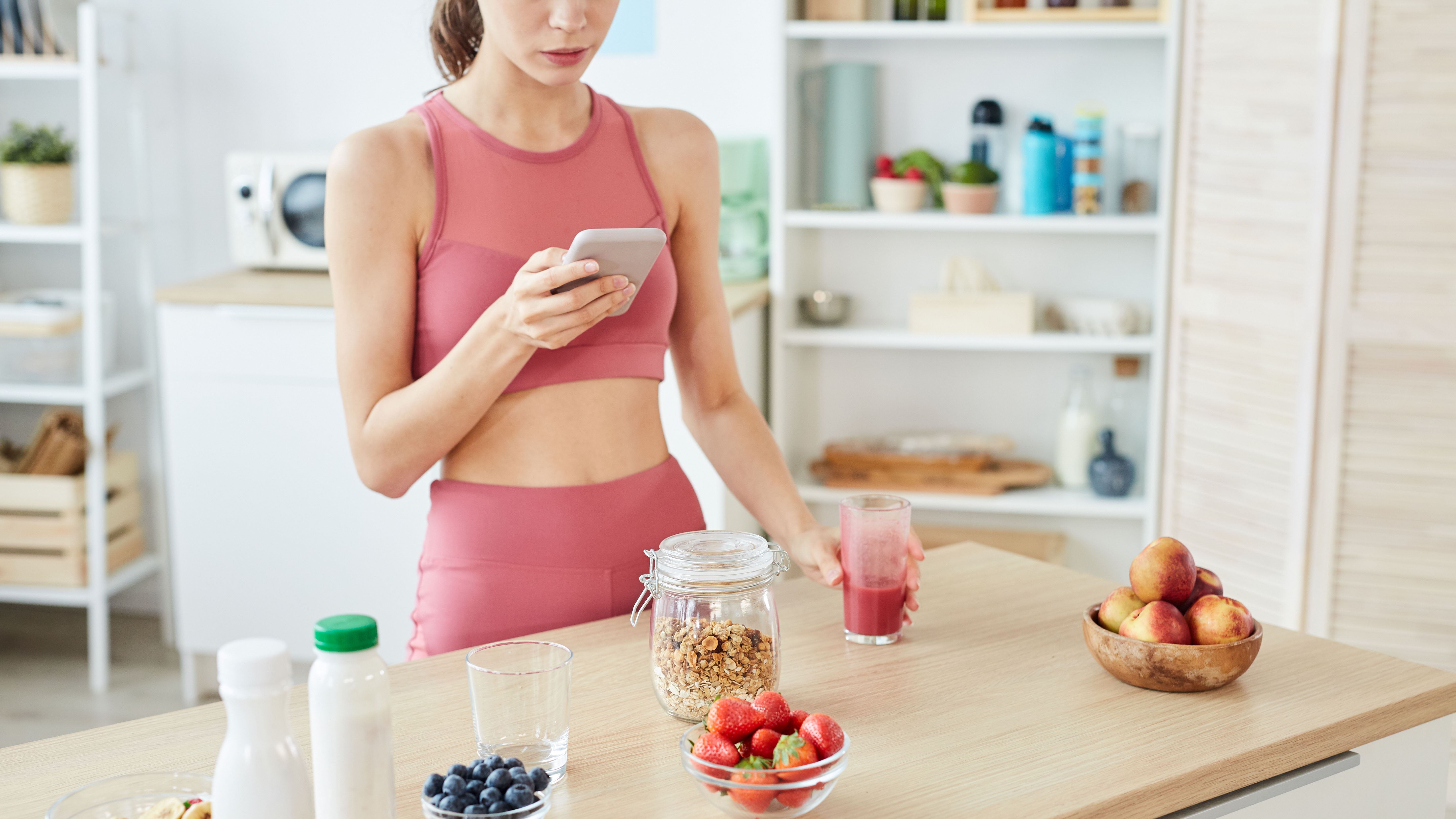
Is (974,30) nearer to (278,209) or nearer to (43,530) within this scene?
(278,209)

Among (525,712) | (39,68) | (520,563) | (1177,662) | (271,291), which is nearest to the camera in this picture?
(525,712)

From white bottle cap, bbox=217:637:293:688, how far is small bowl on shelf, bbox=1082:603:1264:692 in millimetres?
732

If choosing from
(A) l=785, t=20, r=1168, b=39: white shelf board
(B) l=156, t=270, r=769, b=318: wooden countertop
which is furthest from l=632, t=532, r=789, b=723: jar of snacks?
(A) l=785, t=20, r=1168, b=39: white shelf board

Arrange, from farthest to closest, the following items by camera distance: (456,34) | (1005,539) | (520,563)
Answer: (1005,539)
(456,34)
(520,563)

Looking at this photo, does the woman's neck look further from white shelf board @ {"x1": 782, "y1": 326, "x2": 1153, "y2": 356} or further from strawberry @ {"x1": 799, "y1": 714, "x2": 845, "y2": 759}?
→ white shelf board @ {"x1": 782, "y1": 326, "x2": 1153, "y2": 356}

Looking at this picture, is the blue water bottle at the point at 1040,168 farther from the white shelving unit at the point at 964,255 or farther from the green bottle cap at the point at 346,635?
the green bottle cap at the point at 346,635

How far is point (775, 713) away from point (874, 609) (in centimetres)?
35

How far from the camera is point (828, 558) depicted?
4.28ft

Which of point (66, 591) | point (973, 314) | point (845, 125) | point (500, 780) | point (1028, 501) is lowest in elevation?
point (66, 591)

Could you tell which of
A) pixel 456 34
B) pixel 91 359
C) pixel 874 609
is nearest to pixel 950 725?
pixel 874 609

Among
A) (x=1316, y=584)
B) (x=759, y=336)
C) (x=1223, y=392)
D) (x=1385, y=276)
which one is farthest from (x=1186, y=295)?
(x=759, y=336)

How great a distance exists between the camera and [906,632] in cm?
130

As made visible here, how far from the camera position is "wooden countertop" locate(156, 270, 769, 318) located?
9.16 feet

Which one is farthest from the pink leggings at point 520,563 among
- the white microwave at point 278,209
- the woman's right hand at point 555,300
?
the white microwave at point 278,209
